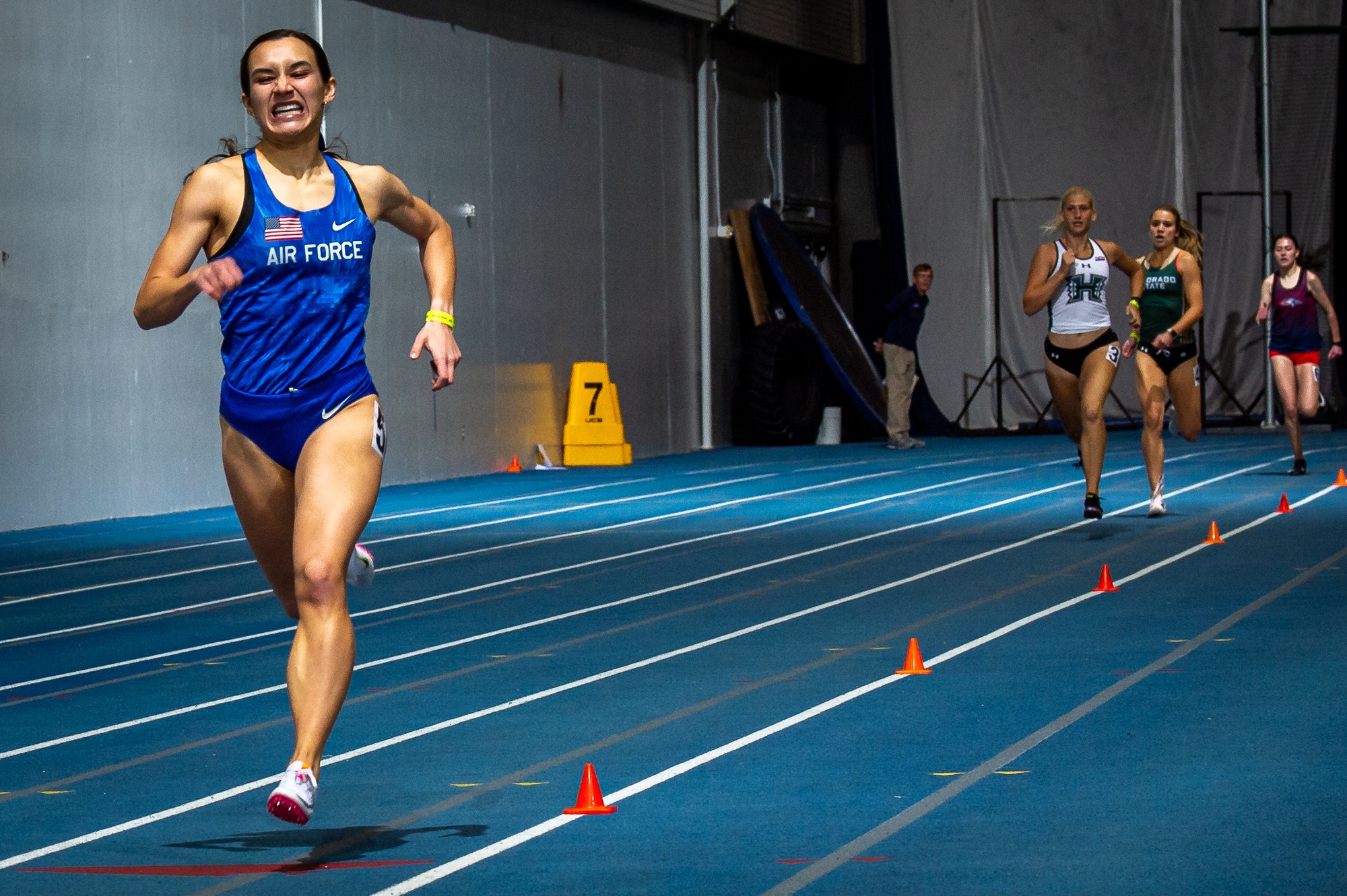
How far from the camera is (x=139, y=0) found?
1539 centimetres

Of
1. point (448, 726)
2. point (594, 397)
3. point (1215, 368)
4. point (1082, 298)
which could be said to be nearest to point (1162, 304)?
point (1082, 298)

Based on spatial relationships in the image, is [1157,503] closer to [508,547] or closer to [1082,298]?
[1082,298]

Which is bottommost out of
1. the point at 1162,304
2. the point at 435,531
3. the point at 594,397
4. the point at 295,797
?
the point at 435,531

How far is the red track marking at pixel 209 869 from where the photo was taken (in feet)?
14.1

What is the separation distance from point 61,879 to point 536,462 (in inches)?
659

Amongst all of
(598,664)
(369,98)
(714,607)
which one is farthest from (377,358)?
(598,664)

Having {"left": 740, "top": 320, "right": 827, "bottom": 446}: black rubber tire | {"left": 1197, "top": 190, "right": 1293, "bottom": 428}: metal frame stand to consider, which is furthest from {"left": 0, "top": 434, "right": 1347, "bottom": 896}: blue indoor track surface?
{"left": 1197, "top": 190, "right": 1293, "bottom": 428}: metal frame stand

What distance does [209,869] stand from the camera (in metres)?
4.32

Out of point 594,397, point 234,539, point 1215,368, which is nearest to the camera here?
point 234,539

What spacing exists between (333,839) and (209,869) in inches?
14.4

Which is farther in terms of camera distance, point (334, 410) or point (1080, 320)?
point (1080, 320)

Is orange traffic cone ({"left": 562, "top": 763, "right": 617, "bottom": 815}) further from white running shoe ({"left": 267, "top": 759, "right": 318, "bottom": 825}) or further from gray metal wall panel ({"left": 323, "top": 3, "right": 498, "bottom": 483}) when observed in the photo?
gray metal wall panel ({"left": 323, "top": 3, "right": 498, "bottom": 483})

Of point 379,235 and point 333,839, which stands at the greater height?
point 379,235

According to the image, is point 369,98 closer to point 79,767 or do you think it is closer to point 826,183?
point 826,183
